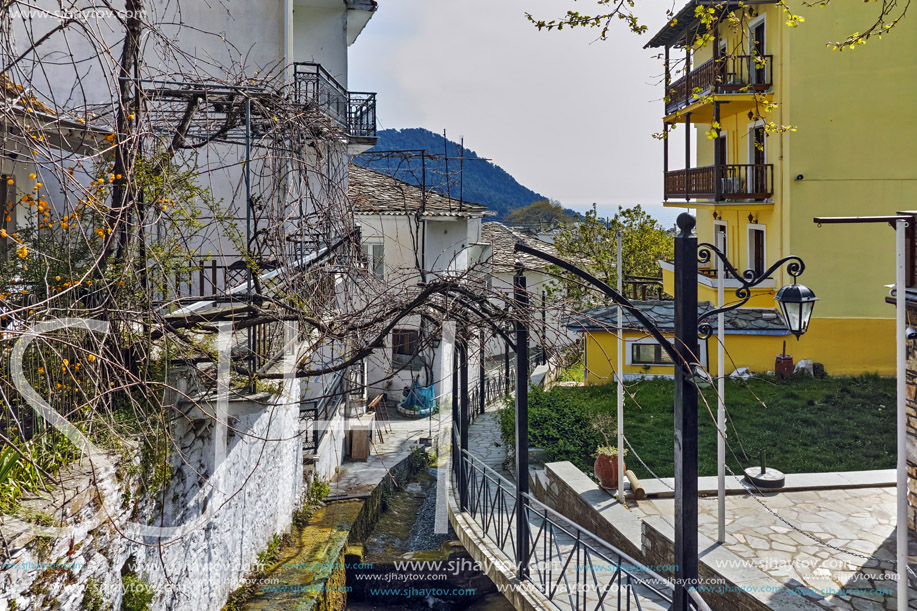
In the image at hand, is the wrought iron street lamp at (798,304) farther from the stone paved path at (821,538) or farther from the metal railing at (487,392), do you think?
Result: the metal railing at (487,392)

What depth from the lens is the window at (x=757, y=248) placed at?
18977 millimetres

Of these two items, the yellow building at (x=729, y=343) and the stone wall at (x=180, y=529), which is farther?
the yellow building at (x=729, y=343)

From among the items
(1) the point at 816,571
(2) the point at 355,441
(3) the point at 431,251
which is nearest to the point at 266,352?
(1) the point at 816,571

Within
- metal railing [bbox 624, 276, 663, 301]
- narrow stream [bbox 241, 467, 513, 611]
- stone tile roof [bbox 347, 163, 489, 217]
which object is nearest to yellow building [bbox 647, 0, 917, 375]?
metal railing [bbox 624, 276, 663, 301]

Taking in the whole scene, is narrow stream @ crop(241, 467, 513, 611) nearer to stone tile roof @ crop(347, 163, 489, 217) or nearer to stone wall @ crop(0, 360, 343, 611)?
stone wall @ crop(0, 360, 343, 611)

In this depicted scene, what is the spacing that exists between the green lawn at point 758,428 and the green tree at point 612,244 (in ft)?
18.5

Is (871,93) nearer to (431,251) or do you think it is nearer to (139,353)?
(431,251)

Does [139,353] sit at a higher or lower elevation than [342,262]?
lower

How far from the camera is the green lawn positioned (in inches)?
439

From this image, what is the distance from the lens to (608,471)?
9.46m

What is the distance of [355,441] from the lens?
1420 cm

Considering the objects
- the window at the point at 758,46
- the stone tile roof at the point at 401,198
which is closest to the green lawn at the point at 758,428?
the stone tile roof at the point at 401,198

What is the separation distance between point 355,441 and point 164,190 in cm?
941

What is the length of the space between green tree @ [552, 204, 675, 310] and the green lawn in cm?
563
